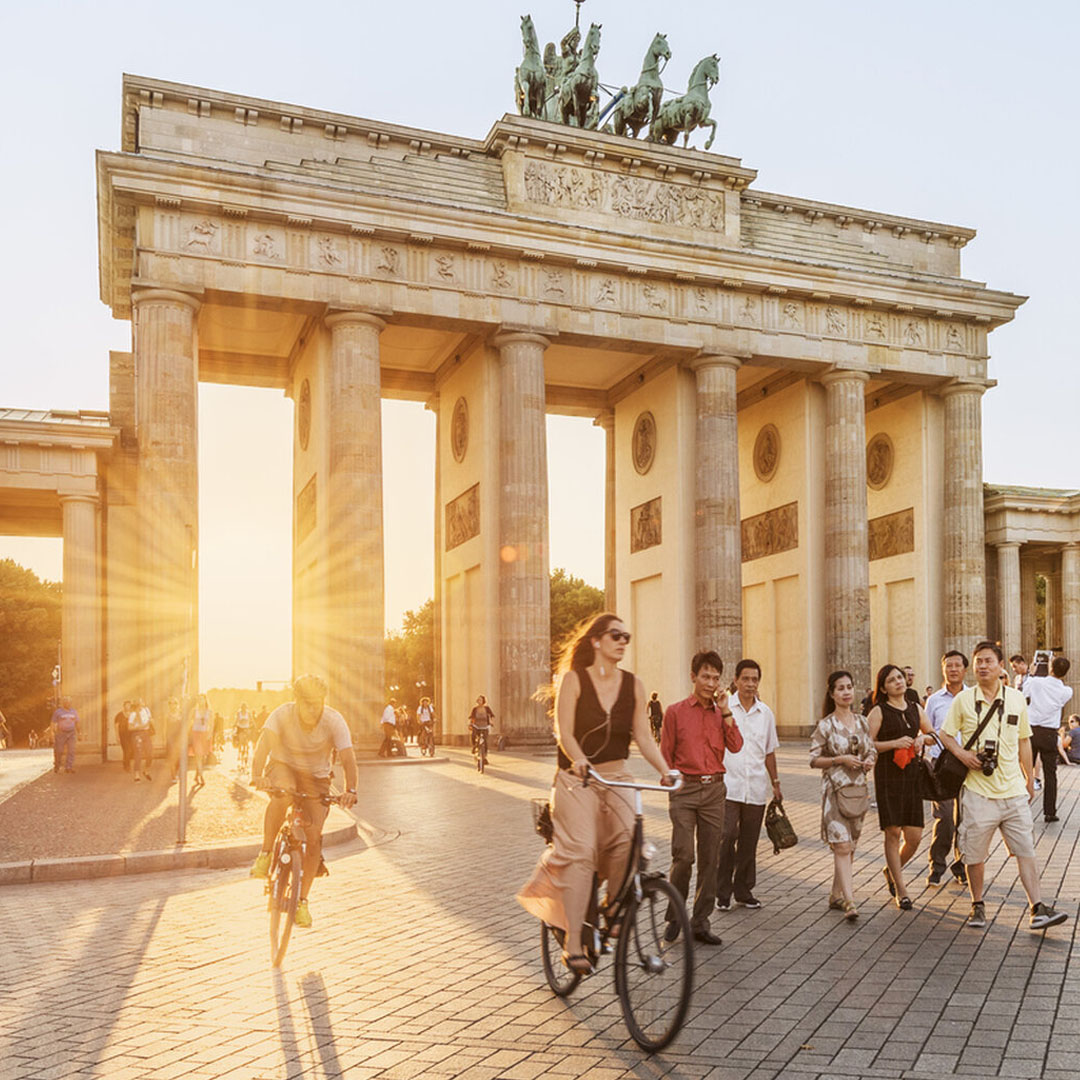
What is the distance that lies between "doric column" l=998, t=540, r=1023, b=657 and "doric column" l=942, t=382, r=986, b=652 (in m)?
5.92

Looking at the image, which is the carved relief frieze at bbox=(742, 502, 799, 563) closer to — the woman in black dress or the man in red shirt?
the woman in black dress

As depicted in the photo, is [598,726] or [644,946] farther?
[598,726]

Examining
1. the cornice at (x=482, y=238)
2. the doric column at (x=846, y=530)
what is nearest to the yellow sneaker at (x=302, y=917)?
the cornice at (x=482, y=238)

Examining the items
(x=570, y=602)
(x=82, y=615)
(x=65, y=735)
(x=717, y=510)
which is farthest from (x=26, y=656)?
(x=717, y=510)

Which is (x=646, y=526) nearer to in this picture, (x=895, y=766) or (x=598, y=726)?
(x=895, y=766)

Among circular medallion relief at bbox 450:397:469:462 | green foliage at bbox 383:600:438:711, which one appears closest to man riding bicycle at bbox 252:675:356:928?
circular medallion relief at bbox 450:397:469:462

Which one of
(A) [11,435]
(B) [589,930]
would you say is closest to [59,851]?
(B) [589,930]

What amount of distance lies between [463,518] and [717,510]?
7.92 meters

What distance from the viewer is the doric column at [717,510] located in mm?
37875

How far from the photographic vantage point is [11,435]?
29641 millimetres

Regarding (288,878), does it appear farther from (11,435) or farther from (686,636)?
(686,636)

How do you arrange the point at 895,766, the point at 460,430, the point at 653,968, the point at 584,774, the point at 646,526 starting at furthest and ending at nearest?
the point at 646,526 < the point at 460,430 < the point at 895,766 < the point at 584,774 < the point at 653,968

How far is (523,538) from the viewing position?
3494 centimetres

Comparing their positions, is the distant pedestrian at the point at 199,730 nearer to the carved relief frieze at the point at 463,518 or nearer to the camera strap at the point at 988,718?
the carved relief frieze at the point at 463,518
